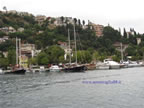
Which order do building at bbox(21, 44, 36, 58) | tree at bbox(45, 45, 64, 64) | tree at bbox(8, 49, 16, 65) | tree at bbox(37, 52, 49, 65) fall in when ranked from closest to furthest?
tree at bbox(8, 49, 16, 65) < tree at bbox(37, 52, 49, 65) < tree at bbox(45, 45, 64, 64) < building at bbox(21, 44, 36, 58)

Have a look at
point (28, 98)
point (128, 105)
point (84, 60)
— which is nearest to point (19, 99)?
point (28, 98)

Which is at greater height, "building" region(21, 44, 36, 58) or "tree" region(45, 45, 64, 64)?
"building" region(21, 44, 36, 58)

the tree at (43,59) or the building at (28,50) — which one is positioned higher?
the building at (28,50)

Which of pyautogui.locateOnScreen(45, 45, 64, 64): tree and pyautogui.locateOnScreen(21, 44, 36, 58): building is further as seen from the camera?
pyautogui.locateOnScreen(21, 44, 36, 58): building

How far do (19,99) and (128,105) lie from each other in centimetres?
1304

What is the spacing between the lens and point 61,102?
30453 millimetres

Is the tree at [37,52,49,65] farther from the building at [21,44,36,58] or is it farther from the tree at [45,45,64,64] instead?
the building at [21,44,36,58]

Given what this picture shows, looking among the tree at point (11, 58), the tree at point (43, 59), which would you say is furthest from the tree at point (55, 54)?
the tree at point (11, 58)

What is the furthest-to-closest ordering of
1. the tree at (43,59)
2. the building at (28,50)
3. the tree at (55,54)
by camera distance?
the building at (28,50)
the tree at (55,54)
the tree at (43,59)

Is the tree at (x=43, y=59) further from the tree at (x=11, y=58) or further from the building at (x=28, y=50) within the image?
the building at (x=28, y=50)

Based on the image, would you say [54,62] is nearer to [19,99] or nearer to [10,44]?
[10,44]

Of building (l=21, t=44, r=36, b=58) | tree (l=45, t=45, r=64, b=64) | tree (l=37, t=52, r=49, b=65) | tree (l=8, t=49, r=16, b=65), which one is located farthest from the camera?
building (l=21, t=44, r=36, b=58)

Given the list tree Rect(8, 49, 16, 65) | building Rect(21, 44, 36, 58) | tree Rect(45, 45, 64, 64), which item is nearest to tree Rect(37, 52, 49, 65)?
tree Rect(45, 45, 64, 64)

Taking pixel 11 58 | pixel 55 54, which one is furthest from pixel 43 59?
pixel 11 58
